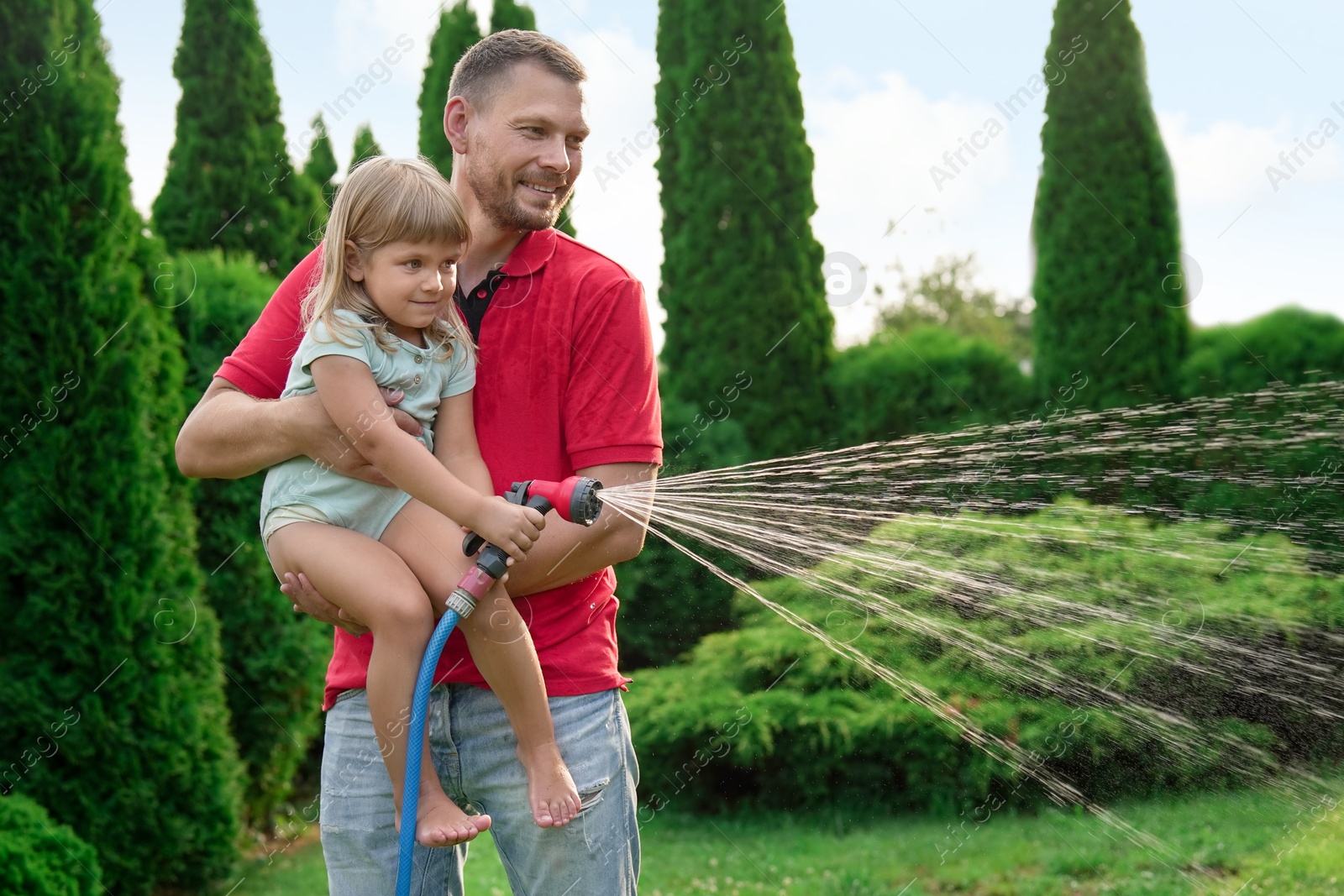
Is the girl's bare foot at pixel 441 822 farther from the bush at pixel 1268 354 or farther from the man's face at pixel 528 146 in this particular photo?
the bush at pixel 1268 354

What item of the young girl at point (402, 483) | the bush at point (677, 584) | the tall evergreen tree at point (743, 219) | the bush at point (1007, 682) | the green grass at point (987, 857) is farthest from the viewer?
the tall evergreen tree at point (743, 219)

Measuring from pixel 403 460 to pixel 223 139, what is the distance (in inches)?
325

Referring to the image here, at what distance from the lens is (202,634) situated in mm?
5062

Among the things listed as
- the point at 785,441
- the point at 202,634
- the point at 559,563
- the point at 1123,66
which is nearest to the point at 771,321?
the point at 785,441

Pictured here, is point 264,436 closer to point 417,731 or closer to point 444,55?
point 417,731

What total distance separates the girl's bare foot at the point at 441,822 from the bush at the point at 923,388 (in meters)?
7.28

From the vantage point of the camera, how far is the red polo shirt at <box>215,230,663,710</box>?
7.07ft

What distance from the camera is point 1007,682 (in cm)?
605

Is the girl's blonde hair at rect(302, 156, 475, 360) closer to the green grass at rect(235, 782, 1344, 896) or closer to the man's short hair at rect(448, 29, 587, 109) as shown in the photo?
the man's short hair at rect(448, 29, 587, 109)

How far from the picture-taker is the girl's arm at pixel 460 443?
7.11 feet

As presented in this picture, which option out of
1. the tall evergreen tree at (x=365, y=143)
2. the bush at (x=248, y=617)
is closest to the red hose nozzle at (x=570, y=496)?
the bush at (x=248, y=617)

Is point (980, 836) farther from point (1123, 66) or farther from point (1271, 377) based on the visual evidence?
point (1123, 66)

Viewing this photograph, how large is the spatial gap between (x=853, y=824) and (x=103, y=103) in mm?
5256

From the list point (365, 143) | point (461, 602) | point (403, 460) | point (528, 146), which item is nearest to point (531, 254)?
point (528, 146)
